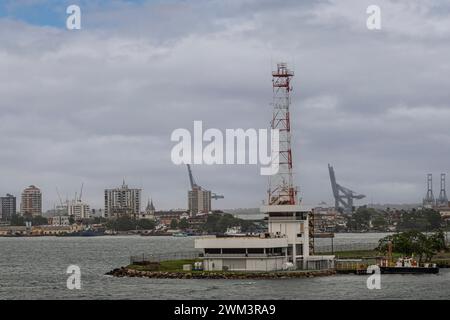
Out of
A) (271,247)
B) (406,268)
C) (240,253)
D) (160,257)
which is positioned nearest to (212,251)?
(240,253)

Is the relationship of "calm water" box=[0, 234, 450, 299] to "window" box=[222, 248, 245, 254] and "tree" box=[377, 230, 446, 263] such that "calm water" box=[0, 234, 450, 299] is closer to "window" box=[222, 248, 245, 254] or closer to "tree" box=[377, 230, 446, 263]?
"window" box=[222, 248, 245, 254]

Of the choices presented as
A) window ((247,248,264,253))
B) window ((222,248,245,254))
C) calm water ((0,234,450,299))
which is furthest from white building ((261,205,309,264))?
window ((222,248,245,254))

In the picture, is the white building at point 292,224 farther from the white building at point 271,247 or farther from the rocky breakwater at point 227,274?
the rocky breakwater at point 227,274

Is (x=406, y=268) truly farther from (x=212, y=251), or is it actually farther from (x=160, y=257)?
(x=160, y=257)

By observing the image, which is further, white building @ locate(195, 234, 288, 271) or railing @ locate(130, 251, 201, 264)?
railing @ locate(130, 251, 201, 264)

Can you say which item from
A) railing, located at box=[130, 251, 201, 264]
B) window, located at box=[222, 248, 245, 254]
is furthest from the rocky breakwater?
railing, located at box=[130, 251, 201, 264]

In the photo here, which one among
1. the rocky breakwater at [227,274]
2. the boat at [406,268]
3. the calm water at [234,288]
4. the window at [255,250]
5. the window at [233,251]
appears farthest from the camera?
the boat at [406,268]

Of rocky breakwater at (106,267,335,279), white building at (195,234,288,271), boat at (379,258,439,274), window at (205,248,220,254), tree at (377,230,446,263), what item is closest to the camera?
rocky breakwater at (106,267,335,279)

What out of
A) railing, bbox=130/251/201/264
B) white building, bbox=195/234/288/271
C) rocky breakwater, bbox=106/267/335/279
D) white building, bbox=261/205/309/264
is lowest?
rocky breakwater, bbox=106/267/335/279

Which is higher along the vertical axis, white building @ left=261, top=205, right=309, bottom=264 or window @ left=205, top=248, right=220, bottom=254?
white building @ left=261, top=205, right=309, bottom=264

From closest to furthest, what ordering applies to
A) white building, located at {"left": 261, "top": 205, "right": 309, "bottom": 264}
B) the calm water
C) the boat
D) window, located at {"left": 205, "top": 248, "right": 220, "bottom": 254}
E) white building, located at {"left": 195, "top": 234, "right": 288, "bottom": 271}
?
1. the calm water
2. white building, located at {"left": 195, "top": 234, "right": 288, "bottom": 271}
3. window, located at {"left": 205, "top": 248, "right": 220, "bottom": 254}
4. white building, located at {"left": 261, "top": 205, "right": 309, "bottom": 264}
5. the boat

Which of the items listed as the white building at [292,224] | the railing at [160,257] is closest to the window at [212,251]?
the white building at [292,224]
